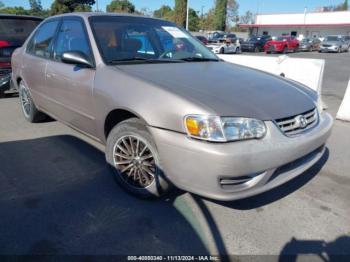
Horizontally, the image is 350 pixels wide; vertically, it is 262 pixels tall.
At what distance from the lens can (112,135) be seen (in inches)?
118

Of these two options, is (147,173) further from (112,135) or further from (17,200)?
(17,200)

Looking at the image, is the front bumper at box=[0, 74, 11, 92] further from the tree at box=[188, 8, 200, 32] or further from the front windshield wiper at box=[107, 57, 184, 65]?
the tree at box=[188, 8, 200, 32]

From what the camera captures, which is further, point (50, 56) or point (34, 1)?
point (34, 1)

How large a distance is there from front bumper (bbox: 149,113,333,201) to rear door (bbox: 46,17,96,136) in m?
1.11

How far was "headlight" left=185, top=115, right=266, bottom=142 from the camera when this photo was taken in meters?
2.27

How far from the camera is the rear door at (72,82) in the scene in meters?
3.26

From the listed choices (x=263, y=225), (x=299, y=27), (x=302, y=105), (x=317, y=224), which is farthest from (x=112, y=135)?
(x=299, y=27)

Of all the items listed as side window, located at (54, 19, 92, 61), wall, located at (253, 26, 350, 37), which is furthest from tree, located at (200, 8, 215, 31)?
side window, located at (54, 19, 92, 61)

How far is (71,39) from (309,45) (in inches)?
1390

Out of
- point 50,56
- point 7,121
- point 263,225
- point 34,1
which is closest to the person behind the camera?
point 263,225

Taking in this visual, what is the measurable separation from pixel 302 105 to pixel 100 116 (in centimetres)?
193

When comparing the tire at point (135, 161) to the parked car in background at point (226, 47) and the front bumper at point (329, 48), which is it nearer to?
the parked car in background at point (226, 47)

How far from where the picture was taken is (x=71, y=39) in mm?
3674

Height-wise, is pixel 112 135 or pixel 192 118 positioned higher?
pixel 192 118
